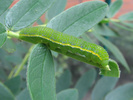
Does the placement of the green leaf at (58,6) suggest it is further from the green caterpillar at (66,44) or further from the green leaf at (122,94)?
the green leaf at (122,94)

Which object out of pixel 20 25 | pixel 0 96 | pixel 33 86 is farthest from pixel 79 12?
pixel 0 96

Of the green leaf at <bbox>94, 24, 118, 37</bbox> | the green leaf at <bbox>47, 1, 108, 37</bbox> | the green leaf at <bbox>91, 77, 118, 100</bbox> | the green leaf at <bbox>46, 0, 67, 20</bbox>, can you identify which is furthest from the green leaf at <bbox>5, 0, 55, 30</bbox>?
the green leaf at <bbox>91, 77, 118, 100</bbox>

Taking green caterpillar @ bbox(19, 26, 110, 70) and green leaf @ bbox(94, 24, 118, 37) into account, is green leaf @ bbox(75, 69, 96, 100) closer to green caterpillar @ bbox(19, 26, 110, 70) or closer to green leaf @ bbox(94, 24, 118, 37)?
green leaf @ bbox(94, 24, 118, 37)

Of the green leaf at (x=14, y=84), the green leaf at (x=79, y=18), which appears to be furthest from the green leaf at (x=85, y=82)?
the green leaf at (x=79, y=18)

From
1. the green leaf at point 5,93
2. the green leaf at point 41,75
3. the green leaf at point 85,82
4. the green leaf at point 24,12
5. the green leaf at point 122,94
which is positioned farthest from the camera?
the green leaf at point 85,82

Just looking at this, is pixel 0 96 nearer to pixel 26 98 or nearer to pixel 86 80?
pixel 26 98
